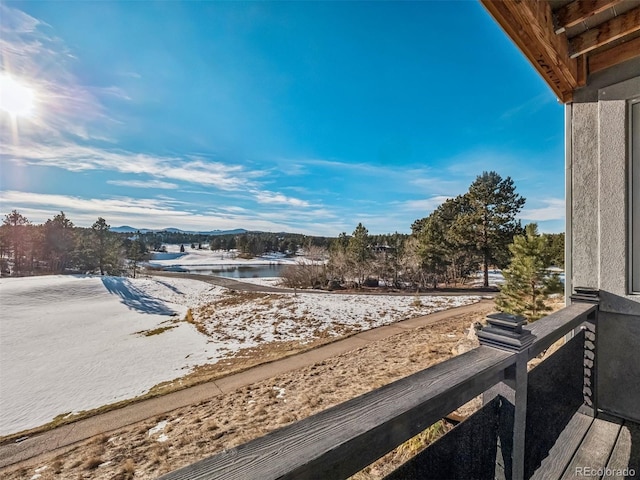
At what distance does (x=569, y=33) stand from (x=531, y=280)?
265 inches

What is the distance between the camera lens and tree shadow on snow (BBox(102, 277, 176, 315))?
16950 millimetres

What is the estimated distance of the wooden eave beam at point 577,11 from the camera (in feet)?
4.63

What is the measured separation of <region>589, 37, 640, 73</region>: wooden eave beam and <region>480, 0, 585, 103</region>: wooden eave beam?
0.13 m

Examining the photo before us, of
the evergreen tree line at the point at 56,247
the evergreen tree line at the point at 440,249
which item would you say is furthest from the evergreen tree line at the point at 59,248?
the evergreen tree line at the point at 440,249

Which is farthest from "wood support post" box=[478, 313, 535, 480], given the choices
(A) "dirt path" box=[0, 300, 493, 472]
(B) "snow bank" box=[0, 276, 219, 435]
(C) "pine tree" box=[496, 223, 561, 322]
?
(B) "snow bank" box=[0, 276, 219, 435]

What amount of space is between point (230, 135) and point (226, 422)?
1057 centimetres

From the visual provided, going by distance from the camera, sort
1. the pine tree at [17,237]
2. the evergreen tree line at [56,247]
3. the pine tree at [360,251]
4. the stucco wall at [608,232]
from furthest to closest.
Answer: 1. the evergreen tree line at [56,247]
2. the pine tree at [17,237]
3. the pine tree at [360,251]
4. the stucco wall at [608,232]

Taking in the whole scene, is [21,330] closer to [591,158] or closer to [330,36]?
[330,36]

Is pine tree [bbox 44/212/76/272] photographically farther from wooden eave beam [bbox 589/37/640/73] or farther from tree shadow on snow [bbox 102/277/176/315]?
wooden eave beam [bbox 589/37/640/73]

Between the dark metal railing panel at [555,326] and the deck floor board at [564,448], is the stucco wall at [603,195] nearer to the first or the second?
the dark metal railing panel at [555,326]

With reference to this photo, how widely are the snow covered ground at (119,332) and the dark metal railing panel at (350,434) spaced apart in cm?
827

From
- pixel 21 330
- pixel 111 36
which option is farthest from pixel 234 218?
pixel 111 36

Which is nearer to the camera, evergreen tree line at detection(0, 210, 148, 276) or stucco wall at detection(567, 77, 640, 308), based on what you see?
stucco wall at detection(567, 77, 640, 308)

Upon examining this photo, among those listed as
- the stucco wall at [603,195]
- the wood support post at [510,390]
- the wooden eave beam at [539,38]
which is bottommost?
the wood support post at [510,390]
